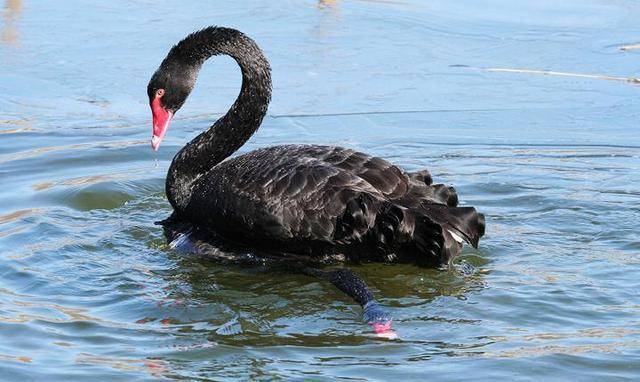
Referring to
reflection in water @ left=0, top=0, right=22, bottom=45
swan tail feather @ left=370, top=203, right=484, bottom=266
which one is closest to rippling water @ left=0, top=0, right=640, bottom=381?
reflection in water @ left=0, top=0, right=22, bottom=45

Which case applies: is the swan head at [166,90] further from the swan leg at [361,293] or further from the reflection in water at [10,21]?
the reflection in water at [10,21]

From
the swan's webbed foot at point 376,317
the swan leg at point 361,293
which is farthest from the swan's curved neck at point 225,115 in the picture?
the swan's webbed foot at point 376,317

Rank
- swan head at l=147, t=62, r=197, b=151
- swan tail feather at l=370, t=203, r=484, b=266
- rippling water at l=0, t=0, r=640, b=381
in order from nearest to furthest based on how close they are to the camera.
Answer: rippling water at l=0, t=0, r=640, b=381 → swan tail feather at l=370, t=203, r=484, b=266 → swan head at l=147, t=62, r=197, b=151

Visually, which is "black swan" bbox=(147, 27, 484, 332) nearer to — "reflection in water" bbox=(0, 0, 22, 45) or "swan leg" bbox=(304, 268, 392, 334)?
"swan leg" bbox=(304, 268, 392, 334)

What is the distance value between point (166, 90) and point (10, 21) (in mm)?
4472

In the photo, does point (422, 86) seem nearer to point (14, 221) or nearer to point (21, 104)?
point (21, 104)

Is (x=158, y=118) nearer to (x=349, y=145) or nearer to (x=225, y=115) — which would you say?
(x=225, y=115)

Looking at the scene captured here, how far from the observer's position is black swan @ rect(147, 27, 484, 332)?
5.61 m

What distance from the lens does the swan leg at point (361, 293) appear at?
16.7 ft

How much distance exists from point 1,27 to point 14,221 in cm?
425

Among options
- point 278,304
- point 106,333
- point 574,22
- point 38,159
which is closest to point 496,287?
point 278,304

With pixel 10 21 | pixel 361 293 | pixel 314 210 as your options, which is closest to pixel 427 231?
pixel 361 293

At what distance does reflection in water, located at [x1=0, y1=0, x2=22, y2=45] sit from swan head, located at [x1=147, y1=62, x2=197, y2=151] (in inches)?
147

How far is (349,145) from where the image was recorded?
792cm
